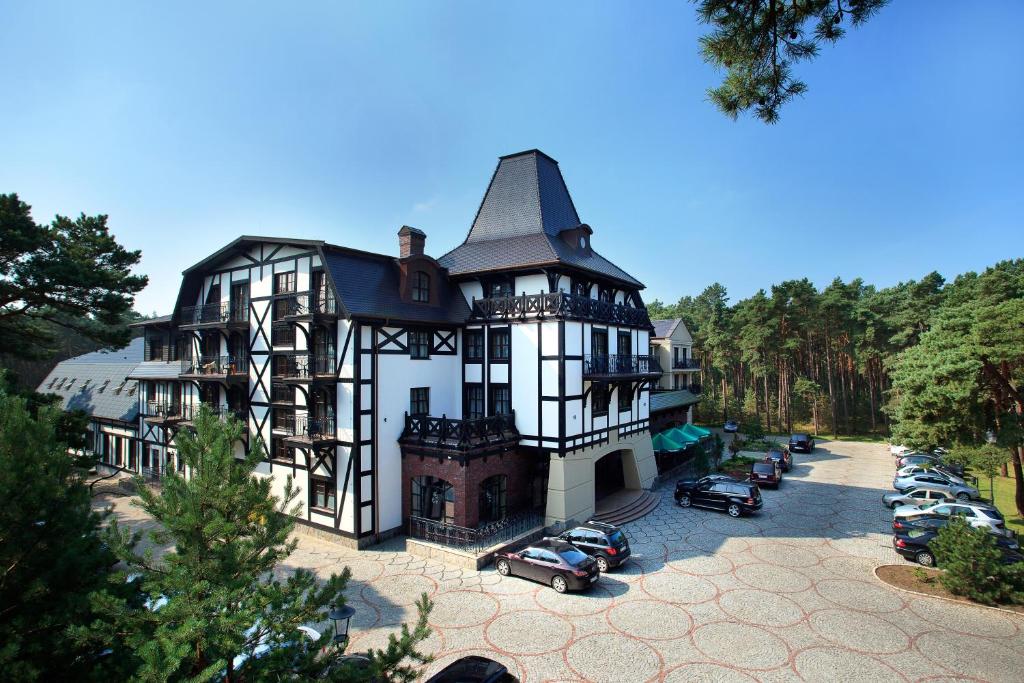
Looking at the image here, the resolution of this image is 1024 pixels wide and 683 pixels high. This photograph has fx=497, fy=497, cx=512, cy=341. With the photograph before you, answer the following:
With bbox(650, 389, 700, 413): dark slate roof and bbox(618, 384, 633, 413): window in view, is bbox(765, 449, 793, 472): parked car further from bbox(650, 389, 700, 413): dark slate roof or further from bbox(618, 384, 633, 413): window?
bbox(618, 384, 633, 413): window

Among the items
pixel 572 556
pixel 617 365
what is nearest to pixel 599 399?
pixel 617 365

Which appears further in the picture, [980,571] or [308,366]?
[308,366]

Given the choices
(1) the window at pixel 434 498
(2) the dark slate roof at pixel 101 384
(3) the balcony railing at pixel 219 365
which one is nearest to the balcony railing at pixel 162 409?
(2) the dark slate roof at pixel 101 384

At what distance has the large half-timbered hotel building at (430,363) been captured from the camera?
18.1 m

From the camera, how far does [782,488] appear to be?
87.9 feet

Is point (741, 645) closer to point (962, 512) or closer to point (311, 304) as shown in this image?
point (962, 512)

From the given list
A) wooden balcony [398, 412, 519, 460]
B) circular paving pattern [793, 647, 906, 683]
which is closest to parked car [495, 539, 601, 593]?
wooden balcony [398, 412, 519, 460]

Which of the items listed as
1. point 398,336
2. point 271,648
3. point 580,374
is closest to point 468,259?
point 398,336

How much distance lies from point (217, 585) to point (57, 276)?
19.9 metres

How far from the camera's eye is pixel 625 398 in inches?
943

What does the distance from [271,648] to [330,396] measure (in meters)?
13.4

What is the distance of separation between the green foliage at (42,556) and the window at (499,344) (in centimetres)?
1525

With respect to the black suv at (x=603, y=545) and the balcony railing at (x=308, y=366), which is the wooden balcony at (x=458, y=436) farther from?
the black suv at (x=603, y=545)

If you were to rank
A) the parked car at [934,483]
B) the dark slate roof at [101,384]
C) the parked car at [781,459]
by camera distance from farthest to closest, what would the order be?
1. the parked car at [781,459]
2. the dark slate roof at [101,384]
3. the parked car at [934,483]
